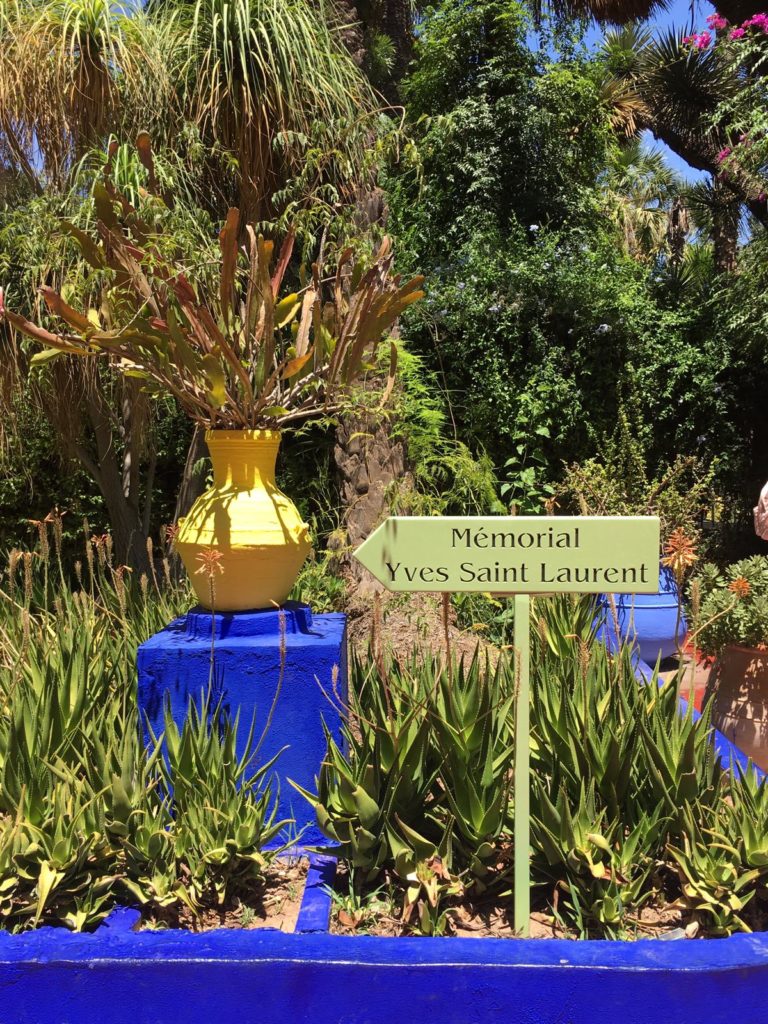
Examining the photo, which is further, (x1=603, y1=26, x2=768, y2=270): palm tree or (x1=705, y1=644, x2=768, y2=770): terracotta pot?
(x1=603, y1=26, x2=768, y2=270): palm tree

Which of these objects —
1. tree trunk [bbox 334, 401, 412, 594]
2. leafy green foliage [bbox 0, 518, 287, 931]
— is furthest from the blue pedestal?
tree trunk [bbox 334, 401, 412, 594]

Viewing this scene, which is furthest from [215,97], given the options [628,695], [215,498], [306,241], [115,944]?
[115,944]

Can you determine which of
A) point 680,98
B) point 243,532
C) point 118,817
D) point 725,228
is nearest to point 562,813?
point 118,817

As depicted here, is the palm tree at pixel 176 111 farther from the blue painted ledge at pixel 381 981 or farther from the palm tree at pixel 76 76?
the blue painted ledge at pixel 381 981

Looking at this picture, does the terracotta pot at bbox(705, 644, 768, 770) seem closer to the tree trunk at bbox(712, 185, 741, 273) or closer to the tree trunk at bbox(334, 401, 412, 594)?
the tree trunk at bbox(334, 401, 412, 594)

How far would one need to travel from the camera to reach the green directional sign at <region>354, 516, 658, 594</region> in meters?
2.38

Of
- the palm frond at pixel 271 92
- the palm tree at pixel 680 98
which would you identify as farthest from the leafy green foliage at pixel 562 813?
the palm tree at pixel 680 98

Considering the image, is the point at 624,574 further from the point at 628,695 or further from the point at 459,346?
the point at 459,346

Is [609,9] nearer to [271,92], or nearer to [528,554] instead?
[271,92]

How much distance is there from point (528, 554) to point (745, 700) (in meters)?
2.27

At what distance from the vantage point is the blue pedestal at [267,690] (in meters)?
2.84

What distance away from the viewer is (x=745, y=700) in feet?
13.2

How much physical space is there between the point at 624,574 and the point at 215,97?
16.2ft

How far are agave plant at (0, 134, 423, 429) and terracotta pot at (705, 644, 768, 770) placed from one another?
233cm
